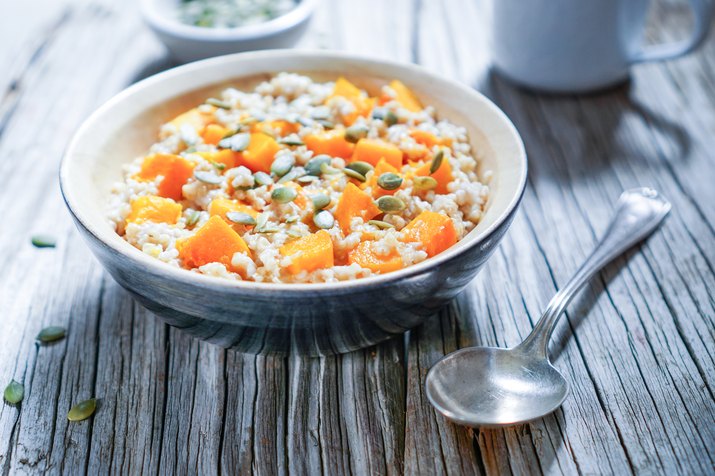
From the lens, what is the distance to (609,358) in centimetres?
176

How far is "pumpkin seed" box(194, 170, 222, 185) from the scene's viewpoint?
1795mm

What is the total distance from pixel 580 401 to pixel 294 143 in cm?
99

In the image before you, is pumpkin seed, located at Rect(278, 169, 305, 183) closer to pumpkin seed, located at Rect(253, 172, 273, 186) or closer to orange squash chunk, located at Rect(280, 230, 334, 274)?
pumpkin seed, located at Rect(253, 172, 273, 186)

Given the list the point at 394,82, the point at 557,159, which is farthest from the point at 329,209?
the point at 557,159

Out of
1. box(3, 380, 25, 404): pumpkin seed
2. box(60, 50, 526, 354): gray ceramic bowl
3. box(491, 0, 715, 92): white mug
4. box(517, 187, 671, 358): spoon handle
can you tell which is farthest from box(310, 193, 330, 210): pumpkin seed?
box(491, 0, 715, 92): white mug

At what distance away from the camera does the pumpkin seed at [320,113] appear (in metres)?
2.04

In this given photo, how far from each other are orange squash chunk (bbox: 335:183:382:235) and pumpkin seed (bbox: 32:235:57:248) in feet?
3.17

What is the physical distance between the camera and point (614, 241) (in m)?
2.02

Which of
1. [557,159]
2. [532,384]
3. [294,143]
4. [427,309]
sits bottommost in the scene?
[557,159]

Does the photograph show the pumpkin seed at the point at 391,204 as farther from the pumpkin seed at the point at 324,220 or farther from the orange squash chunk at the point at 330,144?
the orange squash chunk at the point at 330,144

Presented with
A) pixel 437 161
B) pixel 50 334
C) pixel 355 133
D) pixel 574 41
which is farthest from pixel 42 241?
pixel 574 41

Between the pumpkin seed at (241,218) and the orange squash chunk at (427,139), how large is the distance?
0.55m

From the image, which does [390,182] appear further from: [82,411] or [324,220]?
[82,411]

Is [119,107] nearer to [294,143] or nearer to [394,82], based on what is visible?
[294,143]
